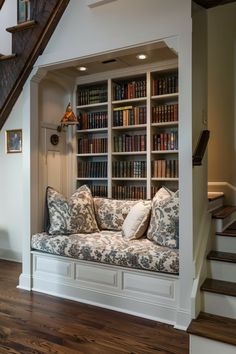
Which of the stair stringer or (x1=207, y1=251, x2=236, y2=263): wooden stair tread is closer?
the stair stringer

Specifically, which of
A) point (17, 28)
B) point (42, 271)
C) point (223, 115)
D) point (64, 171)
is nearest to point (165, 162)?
point (223, 115)

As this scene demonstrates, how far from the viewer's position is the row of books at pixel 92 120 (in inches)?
151

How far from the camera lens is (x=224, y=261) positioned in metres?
2.30

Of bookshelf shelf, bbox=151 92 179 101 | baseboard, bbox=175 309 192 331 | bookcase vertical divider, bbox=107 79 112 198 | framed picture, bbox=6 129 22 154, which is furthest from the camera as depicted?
framed picture, bbox=6 129 22 154

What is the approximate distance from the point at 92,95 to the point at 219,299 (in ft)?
9.38

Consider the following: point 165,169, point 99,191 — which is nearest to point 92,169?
point 99,191

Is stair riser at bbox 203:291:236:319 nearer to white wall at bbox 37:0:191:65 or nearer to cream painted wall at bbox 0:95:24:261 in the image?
white wall at bbox 37:0:191:65

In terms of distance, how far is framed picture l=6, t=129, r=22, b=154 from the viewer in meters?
4.22

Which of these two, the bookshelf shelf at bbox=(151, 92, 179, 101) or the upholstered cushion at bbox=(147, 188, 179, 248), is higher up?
the bookshelf shelf at bbox=(151, 92, 179, 101)

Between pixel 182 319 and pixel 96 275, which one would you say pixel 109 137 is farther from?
pixel 182 319

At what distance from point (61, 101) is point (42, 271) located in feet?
6.96

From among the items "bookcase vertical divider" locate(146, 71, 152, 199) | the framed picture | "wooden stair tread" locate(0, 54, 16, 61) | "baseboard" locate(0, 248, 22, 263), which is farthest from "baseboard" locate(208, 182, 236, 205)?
"baseboard" locate(0, 248, 22, 263)

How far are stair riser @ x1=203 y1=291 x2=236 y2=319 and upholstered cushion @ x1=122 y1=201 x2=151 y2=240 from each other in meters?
0.98

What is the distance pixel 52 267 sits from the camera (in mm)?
3127
